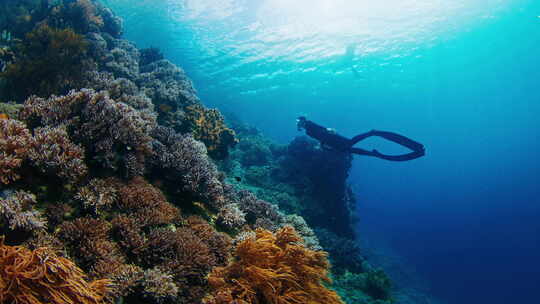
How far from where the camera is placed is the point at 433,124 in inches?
4801

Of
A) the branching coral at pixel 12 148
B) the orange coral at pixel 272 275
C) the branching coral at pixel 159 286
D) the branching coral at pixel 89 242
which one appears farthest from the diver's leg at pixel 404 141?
the branching coral at pixel 12 148

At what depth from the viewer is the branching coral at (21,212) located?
114 inches

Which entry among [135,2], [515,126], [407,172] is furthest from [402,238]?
[407,172]

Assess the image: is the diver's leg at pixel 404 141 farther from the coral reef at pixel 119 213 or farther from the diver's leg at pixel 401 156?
the coral reef at pixel 119 213

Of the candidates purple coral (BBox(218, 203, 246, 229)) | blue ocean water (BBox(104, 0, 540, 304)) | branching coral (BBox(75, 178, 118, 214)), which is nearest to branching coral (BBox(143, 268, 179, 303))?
branching coral (BBox(75, 178, 118, 214))

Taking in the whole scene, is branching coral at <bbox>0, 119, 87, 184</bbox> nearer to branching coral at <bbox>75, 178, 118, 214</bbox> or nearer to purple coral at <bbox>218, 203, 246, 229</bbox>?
branching coral at <bbox>75, 178, 118, 214</bbox>

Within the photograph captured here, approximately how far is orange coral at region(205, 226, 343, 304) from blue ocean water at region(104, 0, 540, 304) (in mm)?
24114

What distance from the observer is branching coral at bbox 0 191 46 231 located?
2.89 metres

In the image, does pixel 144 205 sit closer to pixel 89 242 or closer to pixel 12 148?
pixel 89 242

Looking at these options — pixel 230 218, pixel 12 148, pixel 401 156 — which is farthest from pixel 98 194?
pixel 401 156

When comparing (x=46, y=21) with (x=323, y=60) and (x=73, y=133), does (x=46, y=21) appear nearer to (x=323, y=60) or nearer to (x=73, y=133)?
(x=73, y=133)

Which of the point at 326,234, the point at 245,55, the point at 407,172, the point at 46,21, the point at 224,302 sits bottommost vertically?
the point at 224,302

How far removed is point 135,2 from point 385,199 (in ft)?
385

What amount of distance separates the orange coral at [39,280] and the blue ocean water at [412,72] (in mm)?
24942
